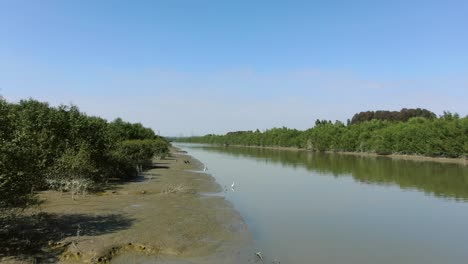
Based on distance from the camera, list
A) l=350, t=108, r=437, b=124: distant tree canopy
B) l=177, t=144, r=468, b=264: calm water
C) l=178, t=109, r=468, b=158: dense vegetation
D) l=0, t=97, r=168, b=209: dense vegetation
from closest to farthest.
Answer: l=0, t=97, r=168, b=209: dense vegetation, l=177, t=144, r=468, b=264: calm water, l=178, t=109, r=468, b=158: dense vegetation, l=350, t=108, r=437, b=124: distant tree canopy

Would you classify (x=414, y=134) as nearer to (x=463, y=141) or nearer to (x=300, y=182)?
(x=463, y=141)

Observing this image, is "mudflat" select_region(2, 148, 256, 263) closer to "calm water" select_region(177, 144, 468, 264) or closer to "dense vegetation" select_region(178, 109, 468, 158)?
"calm water" select_region(177, 144, 468, 264)

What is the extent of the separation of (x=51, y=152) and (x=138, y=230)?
1004cm

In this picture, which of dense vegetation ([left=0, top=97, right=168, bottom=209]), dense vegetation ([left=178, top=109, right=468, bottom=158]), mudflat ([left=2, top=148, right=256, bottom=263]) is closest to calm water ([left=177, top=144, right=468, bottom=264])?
mudflat ([left=2, top=148, right=256, bottom=263])

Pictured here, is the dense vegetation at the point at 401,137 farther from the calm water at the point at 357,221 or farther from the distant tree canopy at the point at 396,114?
the calm water at the point at 357,221

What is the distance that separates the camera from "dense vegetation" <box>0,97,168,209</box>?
1152 centimetres

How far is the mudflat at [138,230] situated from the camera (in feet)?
38.4

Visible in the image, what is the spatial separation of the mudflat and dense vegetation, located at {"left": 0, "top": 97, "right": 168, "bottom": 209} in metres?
1.39

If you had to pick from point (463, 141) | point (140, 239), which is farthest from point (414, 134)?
point (140, 239)

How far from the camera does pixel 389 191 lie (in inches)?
1187

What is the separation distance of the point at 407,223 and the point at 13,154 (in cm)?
1610

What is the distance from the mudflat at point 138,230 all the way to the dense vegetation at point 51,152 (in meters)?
1.39

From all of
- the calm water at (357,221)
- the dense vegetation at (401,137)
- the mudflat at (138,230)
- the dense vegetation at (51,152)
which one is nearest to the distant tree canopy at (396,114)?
the dense vegetation at (401,137)

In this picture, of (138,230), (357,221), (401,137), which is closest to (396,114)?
(401,137)
